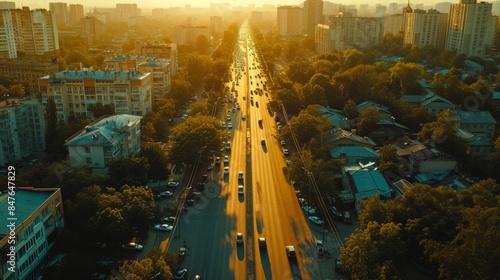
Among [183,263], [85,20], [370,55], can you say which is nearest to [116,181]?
[183,263]

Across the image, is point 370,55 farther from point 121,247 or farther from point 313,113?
point 121,247

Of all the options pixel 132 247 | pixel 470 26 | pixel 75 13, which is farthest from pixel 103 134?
pixel 75 13


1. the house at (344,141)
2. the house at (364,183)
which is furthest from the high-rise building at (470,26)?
the house at (364,183)

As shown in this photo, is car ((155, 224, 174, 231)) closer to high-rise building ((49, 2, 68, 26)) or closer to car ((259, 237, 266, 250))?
car ((259, 237, 266, 250))

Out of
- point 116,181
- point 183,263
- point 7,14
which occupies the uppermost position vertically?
point 7,14

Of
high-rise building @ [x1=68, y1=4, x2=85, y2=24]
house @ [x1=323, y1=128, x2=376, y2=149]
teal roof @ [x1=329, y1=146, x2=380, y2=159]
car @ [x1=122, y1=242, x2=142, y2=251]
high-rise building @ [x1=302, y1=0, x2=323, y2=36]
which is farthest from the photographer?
high-rise building @ [x1=68, y1=4, x2=85, y2=24]

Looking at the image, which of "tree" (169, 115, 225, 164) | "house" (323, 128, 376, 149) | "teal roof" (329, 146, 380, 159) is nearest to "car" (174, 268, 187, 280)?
"tree" (169, 115, 225, 164)
